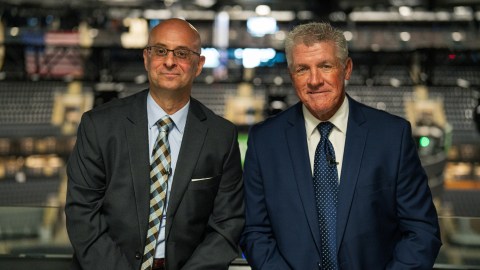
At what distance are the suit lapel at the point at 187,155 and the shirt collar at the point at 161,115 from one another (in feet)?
0.07

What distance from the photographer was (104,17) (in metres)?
17.7

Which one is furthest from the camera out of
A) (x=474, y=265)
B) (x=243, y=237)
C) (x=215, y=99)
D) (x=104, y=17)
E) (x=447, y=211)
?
(x=215, y=99)

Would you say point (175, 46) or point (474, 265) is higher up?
point (175, 46)

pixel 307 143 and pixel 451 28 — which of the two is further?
pixel 451 28

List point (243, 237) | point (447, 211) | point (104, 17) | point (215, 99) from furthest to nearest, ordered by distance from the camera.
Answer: point (215, 99), point (104, 17), point (447, 211), point (243, 237)

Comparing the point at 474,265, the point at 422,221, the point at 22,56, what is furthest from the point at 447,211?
the point at 422,221

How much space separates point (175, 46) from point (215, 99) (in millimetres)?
18139

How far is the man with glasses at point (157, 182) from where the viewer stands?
179 centimetres

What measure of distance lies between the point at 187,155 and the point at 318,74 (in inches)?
16.7

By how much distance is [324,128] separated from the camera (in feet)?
6.02

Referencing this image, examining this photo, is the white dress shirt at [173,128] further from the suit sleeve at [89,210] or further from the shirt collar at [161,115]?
the suit sleeve at [89,210]

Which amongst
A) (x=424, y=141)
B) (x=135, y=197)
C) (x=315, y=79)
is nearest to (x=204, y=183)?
(x=135, y=197)

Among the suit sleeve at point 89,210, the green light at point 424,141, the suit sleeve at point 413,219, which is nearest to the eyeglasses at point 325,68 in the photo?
the suit sleeve at point 413,219

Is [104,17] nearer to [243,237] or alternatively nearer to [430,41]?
[430,41]
